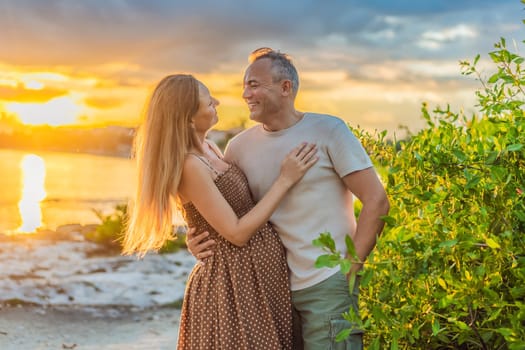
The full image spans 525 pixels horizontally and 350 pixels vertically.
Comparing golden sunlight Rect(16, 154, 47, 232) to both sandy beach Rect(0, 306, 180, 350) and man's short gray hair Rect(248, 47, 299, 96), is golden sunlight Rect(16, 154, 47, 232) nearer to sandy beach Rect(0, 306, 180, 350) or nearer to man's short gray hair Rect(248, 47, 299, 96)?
sandy beach Rect(0, 306, 180, 350)

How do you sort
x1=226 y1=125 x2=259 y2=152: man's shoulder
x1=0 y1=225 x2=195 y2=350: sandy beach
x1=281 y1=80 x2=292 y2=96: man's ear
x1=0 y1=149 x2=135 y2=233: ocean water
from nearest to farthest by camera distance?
x1=281 y1=80 x2=292 y2=96: man's ear
x1=226 y1=125 x2=259 y2=152: man's shoulder
x1=0 y1=225 x2=195 y2=350: sandy beach
x1=0 y1=149 x2=135 y2=233: ocean water

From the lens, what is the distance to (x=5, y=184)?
18.0 metres

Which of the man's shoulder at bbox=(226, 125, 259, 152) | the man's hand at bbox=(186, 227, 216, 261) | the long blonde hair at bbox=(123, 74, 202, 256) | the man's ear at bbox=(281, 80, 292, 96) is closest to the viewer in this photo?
the long blonde hair at bbox=(123, 74, 202, 256)

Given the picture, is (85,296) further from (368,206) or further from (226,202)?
(368,206)

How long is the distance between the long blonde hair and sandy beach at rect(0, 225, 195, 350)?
310 centimetres

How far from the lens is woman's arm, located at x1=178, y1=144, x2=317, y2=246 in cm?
327

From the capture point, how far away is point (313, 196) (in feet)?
11.4

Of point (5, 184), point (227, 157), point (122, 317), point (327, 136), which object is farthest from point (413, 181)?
point (5, 184)

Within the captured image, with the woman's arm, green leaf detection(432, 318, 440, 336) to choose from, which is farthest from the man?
green leaf detection(432, 318, 440, 336)

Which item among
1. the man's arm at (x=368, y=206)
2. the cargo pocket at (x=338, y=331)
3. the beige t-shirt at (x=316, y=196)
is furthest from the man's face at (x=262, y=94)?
the cargo pocket at (x=338, y=331)

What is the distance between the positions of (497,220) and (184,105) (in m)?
1.47

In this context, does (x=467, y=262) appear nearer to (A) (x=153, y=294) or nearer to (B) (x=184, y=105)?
(B) (x=184, y=105)

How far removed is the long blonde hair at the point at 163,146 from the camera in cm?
338

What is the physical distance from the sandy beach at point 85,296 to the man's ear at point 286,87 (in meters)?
3.36
